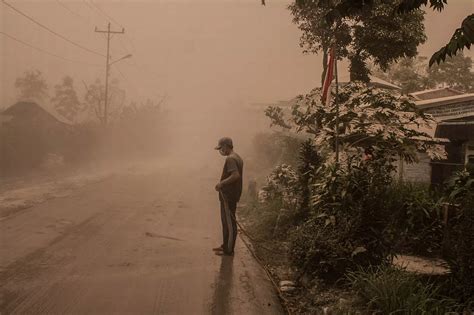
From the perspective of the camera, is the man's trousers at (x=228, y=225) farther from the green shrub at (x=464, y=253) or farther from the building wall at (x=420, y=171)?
the building wall at (x=420, y=171)

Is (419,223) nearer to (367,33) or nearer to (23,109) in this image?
(367,33)

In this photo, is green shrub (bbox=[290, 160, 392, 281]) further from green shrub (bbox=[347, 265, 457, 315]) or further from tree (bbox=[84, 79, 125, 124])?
tree (bbox=[84, 79, 125, 124])

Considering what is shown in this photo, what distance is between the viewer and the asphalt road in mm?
5047

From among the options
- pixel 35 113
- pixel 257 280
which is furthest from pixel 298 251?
pixel 35 113

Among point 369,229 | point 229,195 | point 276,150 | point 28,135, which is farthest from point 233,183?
point 28,135

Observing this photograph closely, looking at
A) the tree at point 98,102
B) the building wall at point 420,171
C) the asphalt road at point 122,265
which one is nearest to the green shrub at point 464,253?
the asphalt road at point 122,265

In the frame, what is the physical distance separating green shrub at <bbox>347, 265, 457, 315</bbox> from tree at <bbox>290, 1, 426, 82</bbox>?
668 centimetres

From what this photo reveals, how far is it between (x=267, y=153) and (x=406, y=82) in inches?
494

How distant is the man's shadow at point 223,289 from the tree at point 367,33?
6056 mm

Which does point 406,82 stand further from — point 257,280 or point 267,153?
point 257,280

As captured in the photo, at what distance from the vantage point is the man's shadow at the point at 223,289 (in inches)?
200

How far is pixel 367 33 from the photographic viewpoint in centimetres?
1094

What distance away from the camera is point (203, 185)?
59.7ft

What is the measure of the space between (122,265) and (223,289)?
174cm
